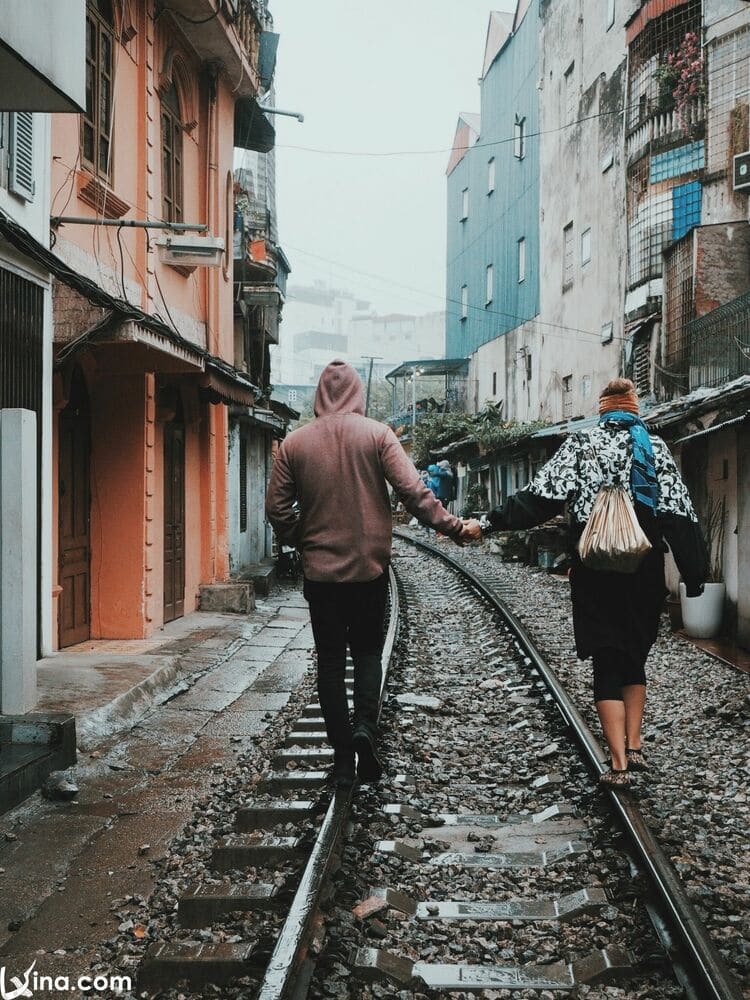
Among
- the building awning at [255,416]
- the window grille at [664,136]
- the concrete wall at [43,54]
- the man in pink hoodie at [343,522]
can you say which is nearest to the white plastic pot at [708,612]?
the man in pink hoodie at [343,522]

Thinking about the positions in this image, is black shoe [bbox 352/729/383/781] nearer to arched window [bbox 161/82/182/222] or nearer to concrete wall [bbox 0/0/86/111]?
concrete wall [bbox 0/0/86/111]

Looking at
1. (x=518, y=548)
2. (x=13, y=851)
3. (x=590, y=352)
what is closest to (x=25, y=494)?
(x=13, y=851)

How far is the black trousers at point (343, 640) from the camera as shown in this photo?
15.0 feet

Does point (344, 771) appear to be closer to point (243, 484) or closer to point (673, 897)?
point (673, 897)

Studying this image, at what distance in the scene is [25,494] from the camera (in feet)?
17.7

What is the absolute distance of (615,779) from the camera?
463 centimetres

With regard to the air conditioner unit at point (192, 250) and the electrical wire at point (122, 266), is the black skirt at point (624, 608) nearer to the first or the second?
the air conditioner unit at point (192, 250)

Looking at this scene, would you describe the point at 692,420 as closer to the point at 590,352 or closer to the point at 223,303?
the point at 223,303

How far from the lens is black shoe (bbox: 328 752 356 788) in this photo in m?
4.56

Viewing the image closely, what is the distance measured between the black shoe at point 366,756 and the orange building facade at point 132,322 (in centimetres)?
475

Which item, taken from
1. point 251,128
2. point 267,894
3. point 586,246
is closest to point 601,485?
point 267,894

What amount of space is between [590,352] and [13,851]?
2229cm

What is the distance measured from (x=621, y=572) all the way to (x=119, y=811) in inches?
112

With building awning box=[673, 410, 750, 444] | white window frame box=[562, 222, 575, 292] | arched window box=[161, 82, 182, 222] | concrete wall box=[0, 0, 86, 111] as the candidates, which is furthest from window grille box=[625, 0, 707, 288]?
concrete wall box=[0, 0, 86, 111]
